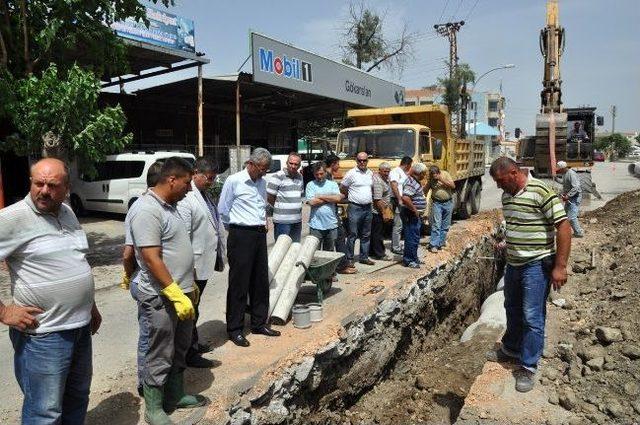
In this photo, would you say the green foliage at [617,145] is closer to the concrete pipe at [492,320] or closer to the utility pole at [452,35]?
the utility pole at [452,35]

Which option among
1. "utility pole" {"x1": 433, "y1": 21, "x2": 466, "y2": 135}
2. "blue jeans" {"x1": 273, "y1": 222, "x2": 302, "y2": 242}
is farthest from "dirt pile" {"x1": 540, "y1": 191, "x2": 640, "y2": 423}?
"utility pole" {"x1": 433, "y1": 21, "x2": 466, "y2": 135}

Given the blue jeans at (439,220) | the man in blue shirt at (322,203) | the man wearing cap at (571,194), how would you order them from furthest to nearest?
the man wearing cap at (571,194) < the blue jeans at (439,220) < the man in blue shirt at (322,203)

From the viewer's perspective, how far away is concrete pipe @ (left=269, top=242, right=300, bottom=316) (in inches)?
211

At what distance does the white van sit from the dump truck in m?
4.32

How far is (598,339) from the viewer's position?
489 centimetres

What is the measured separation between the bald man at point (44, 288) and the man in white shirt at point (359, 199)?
16.2ft

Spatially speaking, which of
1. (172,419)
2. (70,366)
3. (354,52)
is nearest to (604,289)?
(172,419)

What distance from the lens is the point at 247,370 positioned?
4.17m

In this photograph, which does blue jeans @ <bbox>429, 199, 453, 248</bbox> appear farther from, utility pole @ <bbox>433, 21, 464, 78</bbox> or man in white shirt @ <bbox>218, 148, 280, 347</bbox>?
utility pole @ <bbox>433, 21, 464, 78</bbox>

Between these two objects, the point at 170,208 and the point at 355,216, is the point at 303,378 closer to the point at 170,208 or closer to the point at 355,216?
the point at 170,208

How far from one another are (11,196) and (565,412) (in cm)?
1503

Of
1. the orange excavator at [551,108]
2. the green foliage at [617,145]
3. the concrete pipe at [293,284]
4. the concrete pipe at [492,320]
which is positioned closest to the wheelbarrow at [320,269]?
the concrete pipe at [293,284]

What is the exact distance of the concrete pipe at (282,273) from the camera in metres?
5.37

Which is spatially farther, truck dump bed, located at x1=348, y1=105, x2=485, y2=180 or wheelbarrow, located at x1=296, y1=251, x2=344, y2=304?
truck dump bed, located at x1=348, y1=105, x2=485, y2=180
